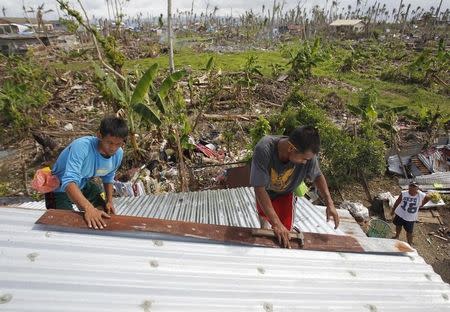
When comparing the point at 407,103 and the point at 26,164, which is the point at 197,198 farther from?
the point at 407,103

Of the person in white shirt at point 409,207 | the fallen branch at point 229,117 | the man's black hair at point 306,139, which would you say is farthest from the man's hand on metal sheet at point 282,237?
the fallen branch at point 229,117

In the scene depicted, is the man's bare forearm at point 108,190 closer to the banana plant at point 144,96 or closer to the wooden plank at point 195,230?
the wooden plank at point 195,230

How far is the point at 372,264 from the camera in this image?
7.20ft

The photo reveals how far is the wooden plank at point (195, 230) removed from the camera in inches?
75.2

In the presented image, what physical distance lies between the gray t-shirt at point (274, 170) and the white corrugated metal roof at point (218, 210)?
731 mm

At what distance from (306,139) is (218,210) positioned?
78.3 inches

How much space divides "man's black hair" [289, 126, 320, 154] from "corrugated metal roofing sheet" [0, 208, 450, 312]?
723 millimetres

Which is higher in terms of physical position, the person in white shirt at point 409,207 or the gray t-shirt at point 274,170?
the gray t-shirt at point 274,170

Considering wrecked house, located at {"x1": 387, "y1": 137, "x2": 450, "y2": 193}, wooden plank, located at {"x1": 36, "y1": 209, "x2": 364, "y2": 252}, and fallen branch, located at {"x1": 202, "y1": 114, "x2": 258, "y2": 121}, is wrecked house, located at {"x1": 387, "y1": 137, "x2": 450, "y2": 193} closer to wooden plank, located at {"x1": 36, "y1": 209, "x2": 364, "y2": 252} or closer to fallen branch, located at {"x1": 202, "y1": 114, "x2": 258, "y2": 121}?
fallen branch, located at {"x1": 202, "y1": 114, "x2": 258, "y2": 121}

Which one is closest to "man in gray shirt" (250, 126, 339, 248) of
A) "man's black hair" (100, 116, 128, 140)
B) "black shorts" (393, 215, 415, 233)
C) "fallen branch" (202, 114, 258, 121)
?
"man's black hair" (100, 116, 128, 140)

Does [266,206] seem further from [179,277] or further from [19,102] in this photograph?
[19,102]

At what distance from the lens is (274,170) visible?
8.87 feet

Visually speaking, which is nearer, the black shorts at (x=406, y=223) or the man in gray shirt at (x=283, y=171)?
the man in gray shirt at (x=283, y=171)

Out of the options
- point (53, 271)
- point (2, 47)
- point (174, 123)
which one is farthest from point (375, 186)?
point (2, 47)
